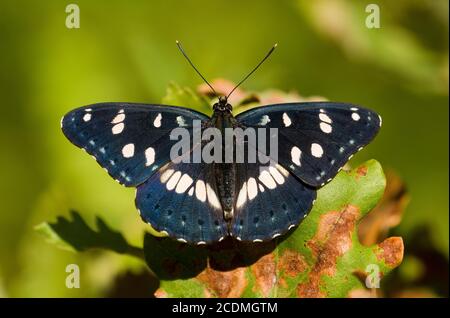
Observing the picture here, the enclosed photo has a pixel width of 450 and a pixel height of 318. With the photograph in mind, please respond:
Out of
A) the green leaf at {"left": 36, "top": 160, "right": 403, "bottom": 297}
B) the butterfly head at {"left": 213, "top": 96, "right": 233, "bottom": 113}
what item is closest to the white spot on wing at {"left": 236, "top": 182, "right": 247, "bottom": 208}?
the green leaf at {"left": 36, "top": 160, "right": 403, "bottom": 297}

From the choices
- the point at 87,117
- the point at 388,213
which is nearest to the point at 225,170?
the point at 87,117

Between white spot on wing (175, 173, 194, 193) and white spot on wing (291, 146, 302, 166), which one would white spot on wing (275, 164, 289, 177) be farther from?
white spot on wing (175, 173, 194, 193)

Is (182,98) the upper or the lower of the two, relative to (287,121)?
upper

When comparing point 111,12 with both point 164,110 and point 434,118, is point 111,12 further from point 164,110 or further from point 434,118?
point 434,118

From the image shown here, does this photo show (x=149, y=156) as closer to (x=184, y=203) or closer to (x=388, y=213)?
(x=184, y=203)

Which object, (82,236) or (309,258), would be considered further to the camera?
(82,236)
